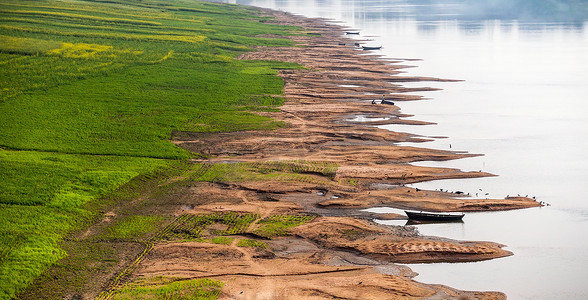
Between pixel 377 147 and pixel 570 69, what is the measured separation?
201 feet

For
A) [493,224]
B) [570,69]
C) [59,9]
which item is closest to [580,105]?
[570,69]

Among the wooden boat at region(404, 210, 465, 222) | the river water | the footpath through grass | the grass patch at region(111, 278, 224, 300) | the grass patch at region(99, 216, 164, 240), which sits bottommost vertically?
the river water

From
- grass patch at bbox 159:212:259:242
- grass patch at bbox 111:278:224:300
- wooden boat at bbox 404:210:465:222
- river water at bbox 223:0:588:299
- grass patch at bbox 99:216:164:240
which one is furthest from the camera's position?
wooden boat at bbox 404:210:465:222

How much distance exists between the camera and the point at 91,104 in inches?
2350

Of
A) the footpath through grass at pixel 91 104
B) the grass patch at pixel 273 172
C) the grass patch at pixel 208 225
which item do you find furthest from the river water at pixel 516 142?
the footpath through grass at pixel 91 104

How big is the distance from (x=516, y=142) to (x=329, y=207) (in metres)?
25.6

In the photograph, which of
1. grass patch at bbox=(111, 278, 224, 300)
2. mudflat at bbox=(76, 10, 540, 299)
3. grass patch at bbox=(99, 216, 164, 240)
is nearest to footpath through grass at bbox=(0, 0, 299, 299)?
grass patch at bbox=(99, 216, 164, 240)

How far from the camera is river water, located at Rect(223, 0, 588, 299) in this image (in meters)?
32.1

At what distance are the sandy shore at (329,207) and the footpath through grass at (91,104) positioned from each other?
4.01m

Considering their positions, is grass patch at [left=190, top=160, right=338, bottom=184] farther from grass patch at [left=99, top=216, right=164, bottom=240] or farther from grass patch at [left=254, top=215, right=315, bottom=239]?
grass patch at [left=99, top=216, right=164, bottom=240]

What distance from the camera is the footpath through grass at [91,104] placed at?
3497cm

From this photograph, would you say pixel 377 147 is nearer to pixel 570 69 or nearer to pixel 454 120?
pixel 454 120

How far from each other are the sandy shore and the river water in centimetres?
127

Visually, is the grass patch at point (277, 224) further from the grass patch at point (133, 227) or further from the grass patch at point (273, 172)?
the grass patch at point (273, 172)
